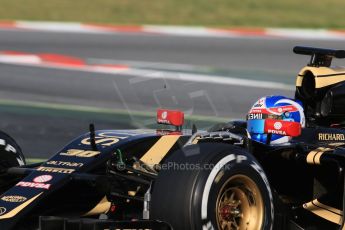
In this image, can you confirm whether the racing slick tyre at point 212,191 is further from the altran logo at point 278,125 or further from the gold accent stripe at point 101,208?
the gold accent stripe at point 101,208

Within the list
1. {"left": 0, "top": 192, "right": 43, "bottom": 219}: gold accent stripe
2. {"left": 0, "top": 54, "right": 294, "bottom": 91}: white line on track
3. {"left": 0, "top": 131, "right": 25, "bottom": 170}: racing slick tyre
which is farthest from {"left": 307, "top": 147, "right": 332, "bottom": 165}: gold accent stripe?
{"left": 0, "top": 54, "right": 294, "bottom": 91}: white line on track

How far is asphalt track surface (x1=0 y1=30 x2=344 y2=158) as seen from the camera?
6684 millimetres

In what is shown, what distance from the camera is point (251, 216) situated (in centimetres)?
548

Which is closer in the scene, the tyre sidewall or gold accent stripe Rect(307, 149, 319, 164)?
the tyre sidewall

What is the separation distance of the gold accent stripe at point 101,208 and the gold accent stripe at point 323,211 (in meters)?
1.39

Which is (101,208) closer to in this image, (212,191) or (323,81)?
(212,191)

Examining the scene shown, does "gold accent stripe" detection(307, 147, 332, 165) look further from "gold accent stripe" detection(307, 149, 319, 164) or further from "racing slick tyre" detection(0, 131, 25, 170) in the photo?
"racing slick tyre" detection(0, 131, 25, 170)

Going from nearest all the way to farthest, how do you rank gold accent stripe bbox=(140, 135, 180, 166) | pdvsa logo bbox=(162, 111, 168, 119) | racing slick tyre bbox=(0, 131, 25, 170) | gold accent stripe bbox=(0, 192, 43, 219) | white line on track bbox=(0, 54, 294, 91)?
gold accent stripe bbox=(0, 192, 43, 219)
gold accent stripe bbox=(140, 135, 180, 166)
pdvsa logo bbox=(162, 111, 168, 119)
racing slick tyre bbox=(0, 131, 25, 170)
white line on track bbox=(0, 54, 294, 91)

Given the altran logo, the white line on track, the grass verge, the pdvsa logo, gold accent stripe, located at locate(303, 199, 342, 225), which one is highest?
the grass verge

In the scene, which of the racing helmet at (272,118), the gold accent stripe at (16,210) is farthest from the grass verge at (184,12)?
the gold accent stripe at (16,210)

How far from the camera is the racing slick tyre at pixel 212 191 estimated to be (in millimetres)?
5094

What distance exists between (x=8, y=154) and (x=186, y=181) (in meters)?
2.38

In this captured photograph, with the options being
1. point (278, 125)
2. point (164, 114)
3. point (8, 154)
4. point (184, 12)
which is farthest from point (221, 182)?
point (184, 12)

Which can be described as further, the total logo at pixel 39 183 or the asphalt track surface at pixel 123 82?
the asphalt track surface at pixel 123 82
